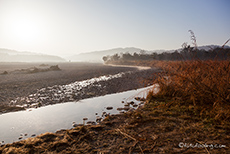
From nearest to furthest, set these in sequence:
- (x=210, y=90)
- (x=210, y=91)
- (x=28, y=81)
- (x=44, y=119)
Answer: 1. (x=210, y=90)
2. (x=210, y=91)
3. (x=44, y=119)
4. (x=28, y=81)

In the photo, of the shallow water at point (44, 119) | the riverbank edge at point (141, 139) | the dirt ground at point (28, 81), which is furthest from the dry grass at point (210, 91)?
the dirt ground at point (28, 81)

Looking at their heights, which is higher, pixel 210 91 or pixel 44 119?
pixel 210 91

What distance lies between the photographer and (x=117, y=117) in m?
4.09

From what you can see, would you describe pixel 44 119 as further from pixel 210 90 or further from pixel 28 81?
pixel 28 81

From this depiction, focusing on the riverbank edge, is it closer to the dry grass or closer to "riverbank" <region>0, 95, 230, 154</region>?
"riverbank" <region>0, 95, 230, 154</region>

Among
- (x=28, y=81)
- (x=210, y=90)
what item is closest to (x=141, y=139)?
(x=210, y=90)

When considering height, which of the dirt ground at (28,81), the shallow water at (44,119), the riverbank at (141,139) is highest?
the dirt ground at (28,81)

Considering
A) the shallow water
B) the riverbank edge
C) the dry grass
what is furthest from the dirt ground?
the dry grass

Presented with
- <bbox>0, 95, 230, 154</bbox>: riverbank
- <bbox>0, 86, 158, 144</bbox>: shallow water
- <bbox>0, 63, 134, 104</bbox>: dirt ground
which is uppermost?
<bbox>0, 63, 134, 104</bbox>: dirt ground

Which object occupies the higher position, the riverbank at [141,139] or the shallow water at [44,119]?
the riverbank at [141,139]

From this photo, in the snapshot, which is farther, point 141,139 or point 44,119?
point 44,119

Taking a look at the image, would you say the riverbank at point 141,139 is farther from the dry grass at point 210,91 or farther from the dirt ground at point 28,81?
the dirt ground at point 28,81

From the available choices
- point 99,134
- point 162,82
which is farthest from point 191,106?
point 99,134

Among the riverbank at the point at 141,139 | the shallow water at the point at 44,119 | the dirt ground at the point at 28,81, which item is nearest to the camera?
the riverbank at the point at 141,139
